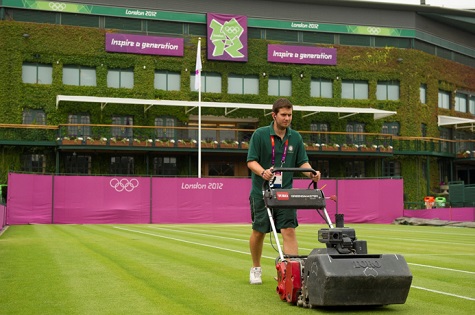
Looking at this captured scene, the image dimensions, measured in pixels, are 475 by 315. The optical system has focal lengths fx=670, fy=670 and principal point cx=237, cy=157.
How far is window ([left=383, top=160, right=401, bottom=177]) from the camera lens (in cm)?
5441

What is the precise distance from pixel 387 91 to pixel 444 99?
6873mm

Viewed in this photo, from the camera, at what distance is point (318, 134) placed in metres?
50.8

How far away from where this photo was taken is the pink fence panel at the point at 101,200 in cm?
3262

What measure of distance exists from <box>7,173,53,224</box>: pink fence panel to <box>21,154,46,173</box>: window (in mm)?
15040

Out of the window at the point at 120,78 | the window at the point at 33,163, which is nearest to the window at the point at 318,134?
the window at the point at 120,78

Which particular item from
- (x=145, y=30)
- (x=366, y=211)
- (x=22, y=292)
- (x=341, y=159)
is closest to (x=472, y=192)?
(x=366, y=211)

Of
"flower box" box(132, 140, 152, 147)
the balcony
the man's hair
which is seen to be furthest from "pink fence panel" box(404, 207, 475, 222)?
the man's hair

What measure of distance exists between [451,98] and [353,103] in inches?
429

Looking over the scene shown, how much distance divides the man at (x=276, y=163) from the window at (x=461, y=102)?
55.5m

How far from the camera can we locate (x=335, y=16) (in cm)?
5438

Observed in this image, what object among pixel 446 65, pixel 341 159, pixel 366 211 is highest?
pixel 446 65

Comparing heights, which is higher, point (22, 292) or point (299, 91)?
point (299, 91)

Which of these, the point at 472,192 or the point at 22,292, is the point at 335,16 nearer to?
the point at 472,192

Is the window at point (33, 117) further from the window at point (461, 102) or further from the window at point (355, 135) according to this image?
the window at point (461, 102)
